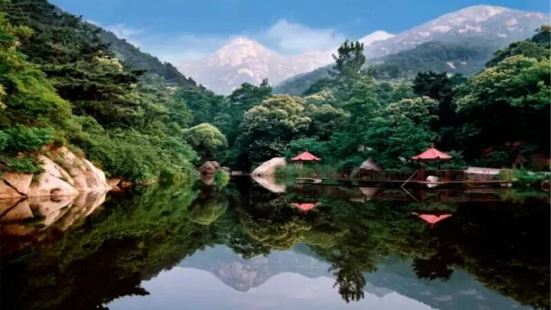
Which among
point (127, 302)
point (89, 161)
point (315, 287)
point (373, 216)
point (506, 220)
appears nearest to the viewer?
point (127, 302)

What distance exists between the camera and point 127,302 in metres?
3.95

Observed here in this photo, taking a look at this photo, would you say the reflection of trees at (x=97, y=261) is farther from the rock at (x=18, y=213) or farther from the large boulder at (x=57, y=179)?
the large boulder at (x=57, y=179)

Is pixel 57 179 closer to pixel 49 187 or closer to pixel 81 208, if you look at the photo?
pixel 49 187

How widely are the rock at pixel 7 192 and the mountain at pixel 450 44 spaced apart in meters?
49.8

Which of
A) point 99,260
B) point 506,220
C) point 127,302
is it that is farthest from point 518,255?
point 99,260

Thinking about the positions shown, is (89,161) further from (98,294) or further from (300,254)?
(98,294)

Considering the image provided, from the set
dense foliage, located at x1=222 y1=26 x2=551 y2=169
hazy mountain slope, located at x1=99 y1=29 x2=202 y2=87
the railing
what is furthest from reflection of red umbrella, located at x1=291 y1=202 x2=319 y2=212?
hazy mountain slope, located at x1=99 y1=29 x2=202 y2=87

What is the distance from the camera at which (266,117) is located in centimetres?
3438

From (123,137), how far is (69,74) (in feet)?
10.4

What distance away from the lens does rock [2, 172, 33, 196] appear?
11.6 m

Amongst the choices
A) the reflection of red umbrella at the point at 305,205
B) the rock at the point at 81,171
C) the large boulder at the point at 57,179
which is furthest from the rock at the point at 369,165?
the rock at the point at 81,171

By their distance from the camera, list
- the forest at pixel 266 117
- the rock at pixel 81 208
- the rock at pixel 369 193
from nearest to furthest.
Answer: the rock at pixel 81 208
the forest at pixel 266 117
the rock at pixel 369 193

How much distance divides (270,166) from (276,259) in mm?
24949

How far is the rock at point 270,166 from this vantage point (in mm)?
30620
